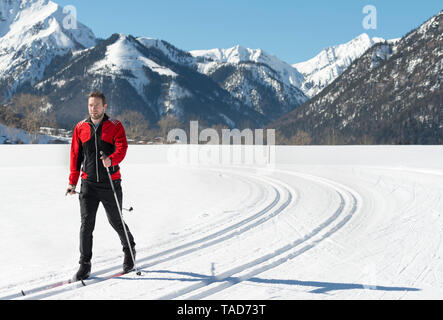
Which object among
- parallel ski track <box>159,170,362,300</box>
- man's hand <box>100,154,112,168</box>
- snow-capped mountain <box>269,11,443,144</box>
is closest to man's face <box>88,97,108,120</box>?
man's hand <box>100,154,112,168</box>

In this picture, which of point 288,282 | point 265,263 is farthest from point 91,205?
point 288,282

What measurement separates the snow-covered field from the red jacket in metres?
1.15

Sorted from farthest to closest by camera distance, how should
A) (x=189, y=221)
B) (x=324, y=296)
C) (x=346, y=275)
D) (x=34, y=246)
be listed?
(x=189, y=221) → (x=34, y=246) → (x=346, y=275) → (x=324, y=296)

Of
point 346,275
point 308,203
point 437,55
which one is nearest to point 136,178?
point 308,203

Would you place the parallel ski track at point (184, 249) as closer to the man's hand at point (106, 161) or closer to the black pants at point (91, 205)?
the black pants at point (91, 205)

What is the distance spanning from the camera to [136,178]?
14.7m

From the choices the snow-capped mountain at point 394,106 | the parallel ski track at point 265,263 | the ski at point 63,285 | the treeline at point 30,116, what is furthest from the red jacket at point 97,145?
the snow-capped mountain at point 394,106

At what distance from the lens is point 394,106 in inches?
6491

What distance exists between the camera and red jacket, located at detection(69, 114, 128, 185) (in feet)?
13.6

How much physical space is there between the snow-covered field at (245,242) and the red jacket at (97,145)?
1149 millimetres

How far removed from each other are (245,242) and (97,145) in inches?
98.2

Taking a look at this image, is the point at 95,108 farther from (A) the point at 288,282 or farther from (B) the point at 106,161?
(A) the point at 288,282

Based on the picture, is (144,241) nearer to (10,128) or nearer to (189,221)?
(189,221)

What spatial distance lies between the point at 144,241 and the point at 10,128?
7117cm
